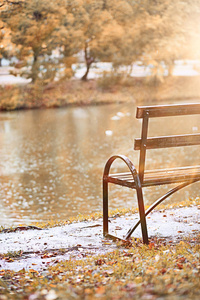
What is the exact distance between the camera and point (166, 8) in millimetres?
33156

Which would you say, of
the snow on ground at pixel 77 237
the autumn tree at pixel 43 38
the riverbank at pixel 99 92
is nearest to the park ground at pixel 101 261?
the snow on ground at pixel 77 237

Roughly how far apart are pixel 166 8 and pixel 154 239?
1187 inches

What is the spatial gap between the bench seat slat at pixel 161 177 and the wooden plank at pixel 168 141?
23 cm

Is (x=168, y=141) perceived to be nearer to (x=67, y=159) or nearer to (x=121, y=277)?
(x=121, y=277)

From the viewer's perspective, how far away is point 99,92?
98.7 ft

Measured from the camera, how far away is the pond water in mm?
8711

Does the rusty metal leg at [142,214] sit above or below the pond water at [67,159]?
above

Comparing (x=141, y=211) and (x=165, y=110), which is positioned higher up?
Result: (x=165, y=110)

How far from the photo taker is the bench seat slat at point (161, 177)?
14.0 ft

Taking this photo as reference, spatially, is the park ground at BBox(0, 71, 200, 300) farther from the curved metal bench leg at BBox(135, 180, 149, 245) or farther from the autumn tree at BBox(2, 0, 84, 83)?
the autumn tree at BBox(2, 0, 84, 83)

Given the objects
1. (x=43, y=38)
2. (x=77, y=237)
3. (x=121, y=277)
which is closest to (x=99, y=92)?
(x=43, y=38)

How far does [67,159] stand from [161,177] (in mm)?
8713

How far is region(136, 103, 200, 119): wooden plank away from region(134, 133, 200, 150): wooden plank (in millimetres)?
185

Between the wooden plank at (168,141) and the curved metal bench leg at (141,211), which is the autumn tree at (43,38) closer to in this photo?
the wooden plank at (168,141)
